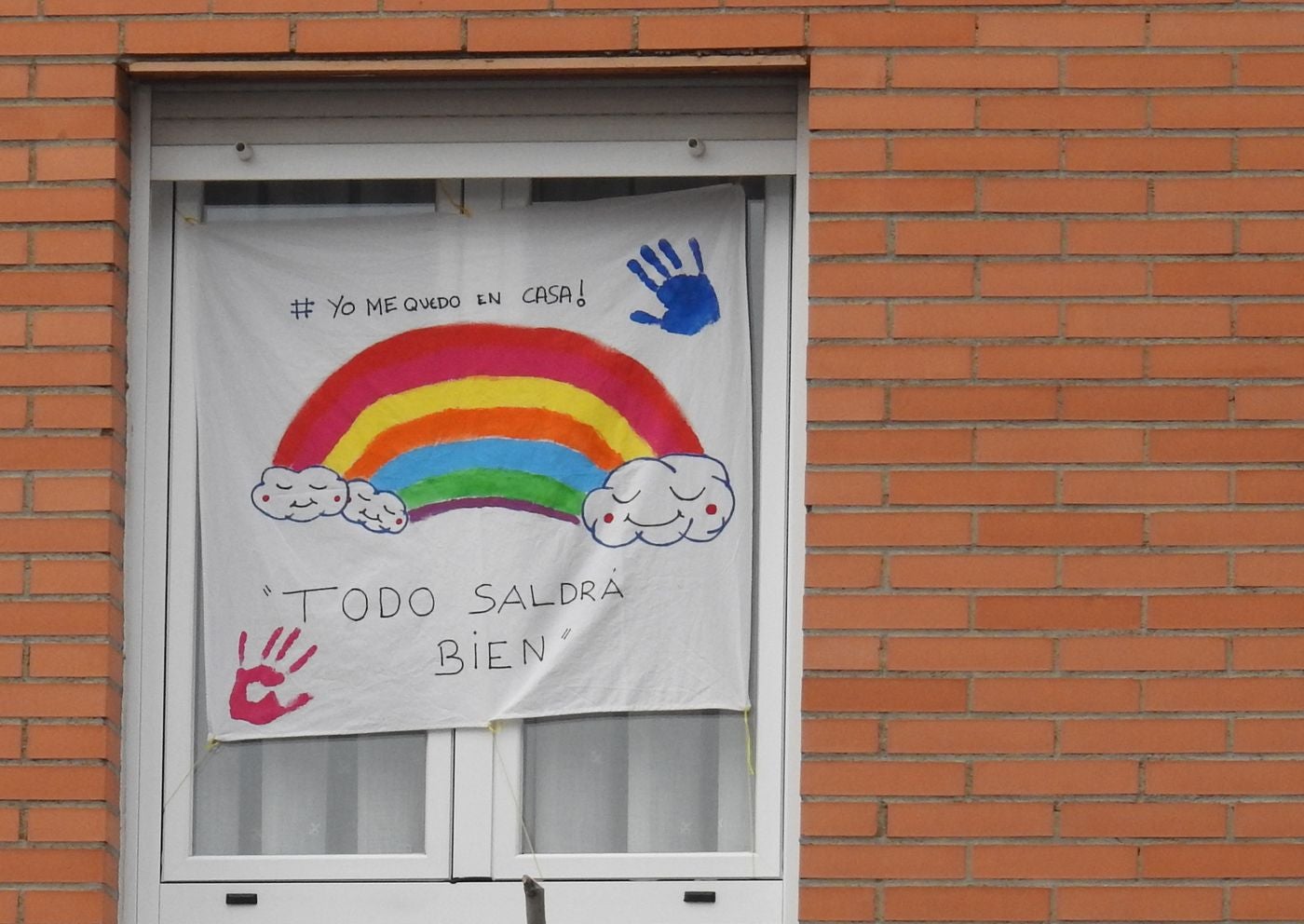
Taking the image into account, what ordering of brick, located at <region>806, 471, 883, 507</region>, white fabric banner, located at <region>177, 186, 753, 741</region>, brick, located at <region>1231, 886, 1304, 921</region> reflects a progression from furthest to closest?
white fabric banner, located at <region>177, 186, 753, 741</region>
brick, located at <region>806, 471, 883, 507</region>
brick, located at <region>1231, 886, 1304, 921</region>

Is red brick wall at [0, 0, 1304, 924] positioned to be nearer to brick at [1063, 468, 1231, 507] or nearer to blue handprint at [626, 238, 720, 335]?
brick at [1063, 468, 1231, 507]

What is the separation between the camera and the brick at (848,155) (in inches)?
181

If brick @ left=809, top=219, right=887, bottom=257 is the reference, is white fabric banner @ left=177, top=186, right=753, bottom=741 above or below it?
below

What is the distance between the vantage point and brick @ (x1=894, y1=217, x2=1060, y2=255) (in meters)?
4.56

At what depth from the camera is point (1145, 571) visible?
4.48m

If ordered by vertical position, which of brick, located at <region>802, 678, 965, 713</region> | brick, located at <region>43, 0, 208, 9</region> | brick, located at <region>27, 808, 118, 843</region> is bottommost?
brick, located at <region>27, 808, 118, 843</region>

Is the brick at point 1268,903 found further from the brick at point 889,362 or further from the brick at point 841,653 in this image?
the brick at point 889,362

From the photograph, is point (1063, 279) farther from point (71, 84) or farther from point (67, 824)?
point (67, 824)

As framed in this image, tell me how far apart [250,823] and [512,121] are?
1.72 metres

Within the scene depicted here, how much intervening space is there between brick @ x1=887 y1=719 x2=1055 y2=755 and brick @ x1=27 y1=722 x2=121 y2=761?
5.56ft

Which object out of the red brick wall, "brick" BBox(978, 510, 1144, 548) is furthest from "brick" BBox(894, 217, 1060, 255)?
"brick" BBox(978, 510, 1144, 548)

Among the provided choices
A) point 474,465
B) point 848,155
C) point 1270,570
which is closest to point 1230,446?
point 1270,570

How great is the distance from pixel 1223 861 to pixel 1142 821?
188mm

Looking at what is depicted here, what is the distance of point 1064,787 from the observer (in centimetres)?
445
